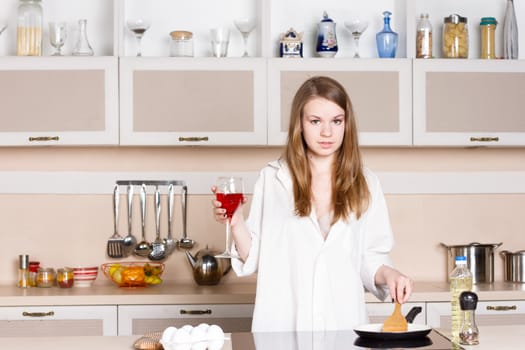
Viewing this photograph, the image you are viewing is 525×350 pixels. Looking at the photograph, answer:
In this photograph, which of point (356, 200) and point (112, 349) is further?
point (356, 200)

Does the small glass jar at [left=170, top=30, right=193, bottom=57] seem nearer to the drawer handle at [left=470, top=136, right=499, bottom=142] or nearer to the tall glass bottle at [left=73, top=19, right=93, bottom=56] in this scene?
the tall glass bottle at [left=73, top=19, right=93, bottom=56]

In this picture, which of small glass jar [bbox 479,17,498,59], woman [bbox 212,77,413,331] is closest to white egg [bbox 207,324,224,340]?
woman [bbox 212,77,413,331]

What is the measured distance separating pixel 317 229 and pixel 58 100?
6.23ft

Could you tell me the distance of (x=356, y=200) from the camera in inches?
109

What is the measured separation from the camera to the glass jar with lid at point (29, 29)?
422 cm

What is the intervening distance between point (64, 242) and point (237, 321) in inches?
43.8

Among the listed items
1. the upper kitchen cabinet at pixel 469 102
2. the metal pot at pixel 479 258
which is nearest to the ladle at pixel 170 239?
the upper kitchen cabinet at pixel 469 102

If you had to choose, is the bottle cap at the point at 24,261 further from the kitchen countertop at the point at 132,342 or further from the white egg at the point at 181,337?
the white egg at the point at 181,337

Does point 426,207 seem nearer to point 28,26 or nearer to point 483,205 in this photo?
point 483,205

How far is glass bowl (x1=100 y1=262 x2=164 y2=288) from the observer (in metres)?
4.20

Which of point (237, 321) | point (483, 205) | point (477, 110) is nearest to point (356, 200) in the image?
point (237, 321)

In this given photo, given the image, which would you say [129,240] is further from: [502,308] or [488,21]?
[488,21]

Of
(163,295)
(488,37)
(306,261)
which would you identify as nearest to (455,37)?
(488,37)

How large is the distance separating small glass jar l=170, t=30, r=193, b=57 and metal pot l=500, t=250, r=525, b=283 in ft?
6.44
